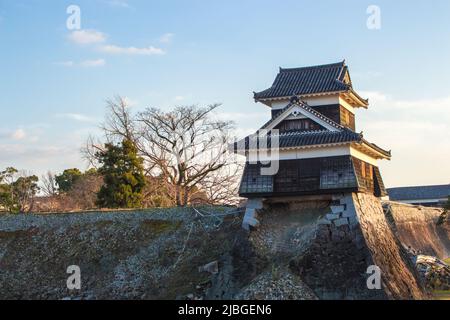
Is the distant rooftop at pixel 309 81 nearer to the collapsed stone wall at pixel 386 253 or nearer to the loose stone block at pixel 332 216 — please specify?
the collapsed stone wall at pixel 386 253

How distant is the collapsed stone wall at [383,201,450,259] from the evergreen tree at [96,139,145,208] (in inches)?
527

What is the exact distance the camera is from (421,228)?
37.3m

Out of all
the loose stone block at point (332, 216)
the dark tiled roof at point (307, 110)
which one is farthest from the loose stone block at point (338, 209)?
the dark tiled roof at point (307, 110)

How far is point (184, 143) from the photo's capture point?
3547cm

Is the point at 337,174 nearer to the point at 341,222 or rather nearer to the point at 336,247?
the point at 341,222

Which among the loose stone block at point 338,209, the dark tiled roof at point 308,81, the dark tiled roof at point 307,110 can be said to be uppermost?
the dark tiled roof at point 308,81

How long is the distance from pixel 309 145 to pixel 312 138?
452 mm

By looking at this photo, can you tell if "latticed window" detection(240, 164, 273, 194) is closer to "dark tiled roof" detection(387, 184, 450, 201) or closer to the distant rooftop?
the distant rooftop

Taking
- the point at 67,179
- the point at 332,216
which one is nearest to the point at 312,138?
the point at 332,216

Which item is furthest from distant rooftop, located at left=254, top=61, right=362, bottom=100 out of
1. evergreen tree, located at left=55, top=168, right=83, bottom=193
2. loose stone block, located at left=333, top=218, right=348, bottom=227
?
evergreen tree, located at left=55, top=168, right=83, bottom=193

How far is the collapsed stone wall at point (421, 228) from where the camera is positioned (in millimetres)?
31973
